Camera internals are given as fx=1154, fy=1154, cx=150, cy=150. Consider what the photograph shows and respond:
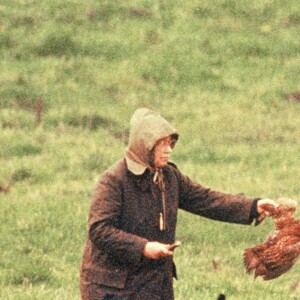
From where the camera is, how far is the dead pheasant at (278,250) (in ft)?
21.8

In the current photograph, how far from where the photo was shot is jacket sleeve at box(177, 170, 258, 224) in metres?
6.88

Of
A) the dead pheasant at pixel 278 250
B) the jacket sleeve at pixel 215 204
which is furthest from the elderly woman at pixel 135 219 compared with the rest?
the dead pheasant at pixel 278 250

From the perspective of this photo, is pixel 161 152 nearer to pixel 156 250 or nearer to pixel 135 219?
pixel 135 219

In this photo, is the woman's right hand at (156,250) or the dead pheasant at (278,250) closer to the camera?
the woman's right hand at (156,250)

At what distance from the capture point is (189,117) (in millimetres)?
15430

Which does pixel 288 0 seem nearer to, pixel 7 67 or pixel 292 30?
pixel 292 30

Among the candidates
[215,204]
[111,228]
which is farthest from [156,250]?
[215,204]

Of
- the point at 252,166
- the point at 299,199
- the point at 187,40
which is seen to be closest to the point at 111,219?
the point at 299,199

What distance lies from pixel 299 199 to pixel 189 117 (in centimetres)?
381

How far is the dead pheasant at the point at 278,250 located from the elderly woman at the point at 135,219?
0.50 m

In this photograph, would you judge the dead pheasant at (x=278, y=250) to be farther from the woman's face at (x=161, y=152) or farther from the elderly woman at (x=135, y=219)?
the woman's face at (x=161, y=152)

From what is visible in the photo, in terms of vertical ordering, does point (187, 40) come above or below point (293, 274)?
above

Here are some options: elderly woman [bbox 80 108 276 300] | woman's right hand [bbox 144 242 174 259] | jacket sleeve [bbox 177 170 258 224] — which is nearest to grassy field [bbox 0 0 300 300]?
jacket sleeve [bbox 177 170 258 224]

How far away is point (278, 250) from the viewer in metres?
6.67
